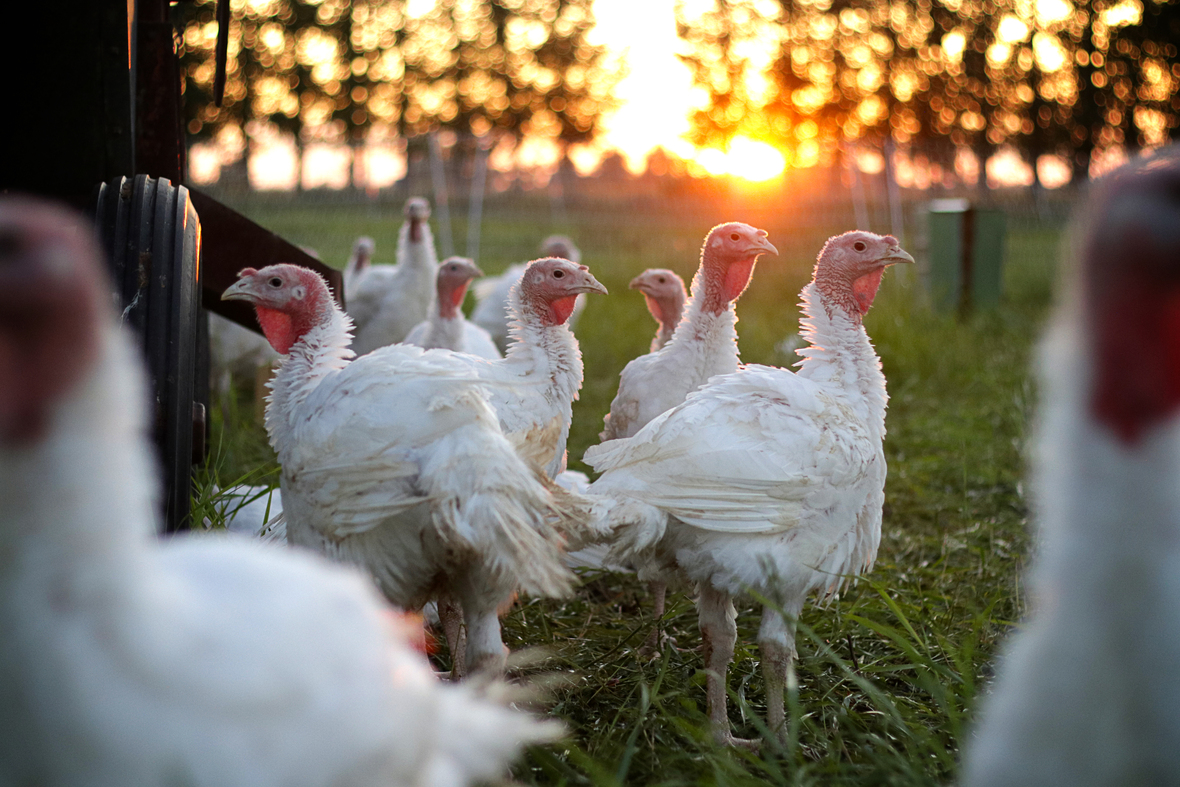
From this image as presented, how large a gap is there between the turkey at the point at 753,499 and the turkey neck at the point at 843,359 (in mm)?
37

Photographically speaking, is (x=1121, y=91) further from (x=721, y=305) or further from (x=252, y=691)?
(x=252, y=691)

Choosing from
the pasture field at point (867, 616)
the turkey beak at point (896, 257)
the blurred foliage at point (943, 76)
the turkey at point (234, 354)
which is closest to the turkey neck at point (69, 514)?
the pasture field at point (867, 616)

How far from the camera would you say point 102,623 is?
49.0 inches

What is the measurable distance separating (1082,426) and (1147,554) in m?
0.20

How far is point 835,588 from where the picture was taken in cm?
294

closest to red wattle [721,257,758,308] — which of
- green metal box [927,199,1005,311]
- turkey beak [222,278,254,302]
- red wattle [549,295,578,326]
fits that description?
red wattle [549,295,578,326]

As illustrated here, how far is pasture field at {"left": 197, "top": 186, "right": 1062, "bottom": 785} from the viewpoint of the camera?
2240 millimetres

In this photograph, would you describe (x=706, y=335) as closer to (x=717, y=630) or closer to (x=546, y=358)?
(x=546, y=358)

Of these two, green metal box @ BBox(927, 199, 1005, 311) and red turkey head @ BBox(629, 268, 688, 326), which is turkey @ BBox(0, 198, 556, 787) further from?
green metal box @ BBox(927, 199, 1005, 311)

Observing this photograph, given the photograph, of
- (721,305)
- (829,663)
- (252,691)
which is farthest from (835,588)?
(252,691)

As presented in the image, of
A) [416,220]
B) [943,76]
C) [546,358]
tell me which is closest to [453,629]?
[546,358]

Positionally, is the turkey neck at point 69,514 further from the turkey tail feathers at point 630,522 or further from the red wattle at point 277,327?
the red wattle at point 277,327

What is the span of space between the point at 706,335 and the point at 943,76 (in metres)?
28.6

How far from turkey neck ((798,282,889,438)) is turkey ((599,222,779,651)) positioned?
0.43 m
